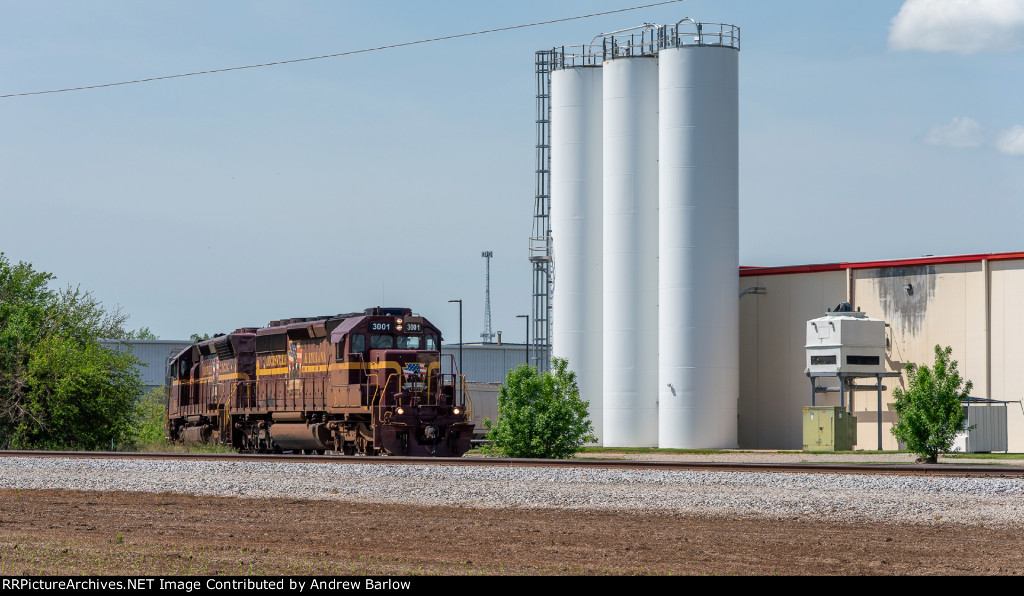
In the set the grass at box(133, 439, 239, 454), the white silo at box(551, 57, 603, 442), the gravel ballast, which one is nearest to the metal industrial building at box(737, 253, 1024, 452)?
the white silo at box(551, 57, 603, 442)

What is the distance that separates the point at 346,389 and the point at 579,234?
62.2 feet

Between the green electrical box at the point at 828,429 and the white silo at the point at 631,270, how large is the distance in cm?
635

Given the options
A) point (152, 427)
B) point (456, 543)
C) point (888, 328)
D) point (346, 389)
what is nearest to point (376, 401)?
point (346, 389)

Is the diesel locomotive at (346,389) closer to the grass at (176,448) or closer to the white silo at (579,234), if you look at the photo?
the grass at (176,448)

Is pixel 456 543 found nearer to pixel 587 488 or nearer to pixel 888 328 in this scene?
pixel 587 488

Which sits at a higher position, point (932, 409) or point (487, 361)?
point (487, 361)

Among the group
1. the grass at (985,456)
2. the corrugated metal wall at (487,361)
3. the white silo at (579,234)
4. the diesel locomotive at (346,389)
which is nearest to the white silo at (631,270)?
the white silo at (579,234)

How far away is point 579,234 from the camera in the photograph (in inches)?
1843

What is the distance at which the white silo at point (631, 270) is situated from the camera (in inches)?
1777

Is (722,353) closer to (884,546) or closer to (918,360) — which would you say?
(918,360)
